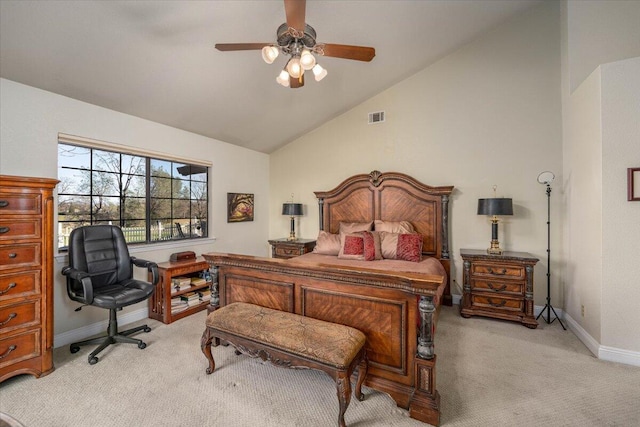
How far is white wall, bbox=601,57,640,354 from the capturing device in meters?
2.45

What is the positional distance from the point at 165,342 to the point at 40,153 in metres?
2.24

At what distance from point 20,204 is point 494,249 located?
4.92 metres

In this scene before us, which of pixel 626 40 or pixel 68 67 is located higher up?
pixel 626 40

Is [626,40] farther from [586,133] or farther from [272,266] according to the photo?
[272,266]

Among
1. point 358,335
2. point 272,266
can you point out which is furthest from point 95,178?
point 358,335

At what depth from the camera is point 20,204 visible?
220 cm

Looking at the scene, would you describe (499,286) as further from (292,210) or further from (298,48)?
(298,48)

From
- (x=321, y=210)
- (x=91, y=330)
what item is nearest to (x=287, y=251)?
(x=321, y=210)

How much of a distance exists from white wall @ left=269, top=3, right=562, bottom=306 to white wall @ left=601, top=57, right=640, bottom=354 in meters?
1.06

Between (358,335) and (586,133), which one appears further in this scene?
(586,133)

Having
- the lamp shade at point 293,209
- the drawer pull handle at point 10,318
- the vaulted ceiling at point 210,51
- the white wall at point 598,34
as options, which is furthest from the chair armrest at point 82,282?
the white wall at point 598,34

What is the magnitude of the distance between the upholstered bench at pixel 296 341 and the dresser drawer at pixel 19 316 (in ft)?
4.65

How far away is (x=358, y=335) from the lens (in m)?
1.88

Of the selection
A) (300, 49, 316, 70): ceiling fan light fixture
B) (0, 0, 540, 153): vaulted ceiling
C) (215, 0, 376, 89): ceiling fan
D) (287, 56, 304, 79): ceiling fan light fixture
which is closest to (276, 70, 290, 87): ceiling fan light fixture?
(215, 0, 376, 89): ceiling fan
